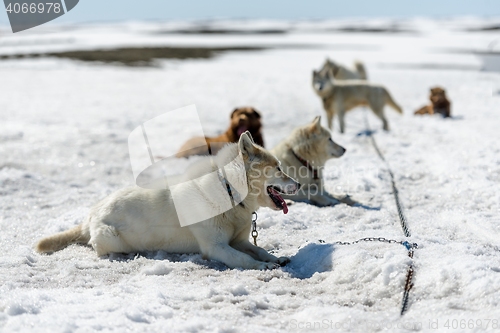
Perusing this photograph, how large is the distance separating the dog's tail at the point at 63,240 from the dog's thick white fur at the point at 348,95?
256 inches

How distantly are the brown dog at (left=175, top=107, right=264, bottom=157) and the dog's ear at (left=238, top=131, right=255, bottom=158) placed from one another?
321 centimetres

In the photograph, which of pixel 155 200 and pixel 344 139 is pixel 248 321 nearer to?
pixel 155 200

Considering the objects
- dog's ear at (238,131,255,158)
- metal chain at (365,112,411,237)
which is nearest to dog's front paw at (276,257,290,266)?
dog's ear at (238,131,255,158)

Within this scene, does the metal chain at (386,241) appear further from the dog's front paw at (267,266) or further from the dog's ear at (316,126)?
the dog's ear at (316,126)

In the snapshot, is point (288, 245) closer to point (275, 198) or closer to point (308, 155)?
point (275, 198)

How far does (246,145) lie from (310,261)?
96 cm

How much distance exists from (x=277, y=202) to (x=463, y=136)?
553cm

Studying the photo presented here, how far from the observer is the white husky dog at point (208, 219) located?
143 inches

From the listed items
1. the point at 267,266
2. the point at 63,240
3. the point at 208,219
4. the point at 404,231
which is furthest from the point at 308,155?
the point at 63,240

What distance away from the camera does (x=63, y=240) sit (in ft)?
13.1

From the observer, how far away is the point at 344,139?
8750 mm
